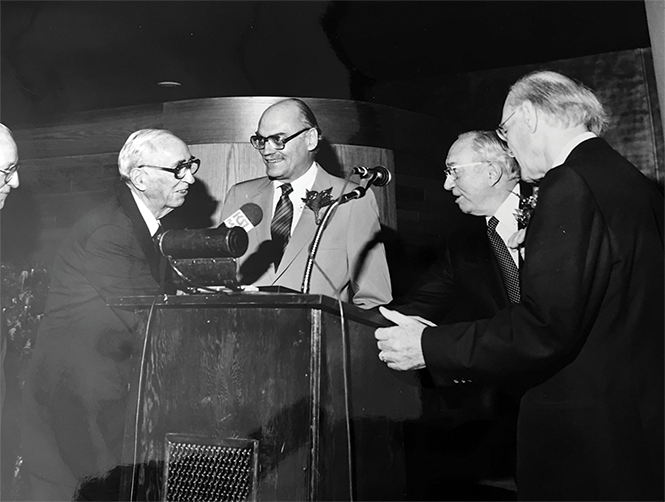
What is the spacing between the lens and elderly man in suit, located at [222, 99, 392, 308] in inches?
92.9

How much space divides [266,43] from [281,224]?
0.76m

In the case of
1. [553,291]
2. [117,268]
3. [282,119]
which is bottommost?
[553,291]

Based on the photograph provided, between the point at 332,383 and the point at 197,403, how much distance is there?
309 mm

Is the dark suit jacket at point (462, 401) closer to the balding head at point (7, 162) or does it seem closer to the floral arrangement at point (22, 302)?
the floral arrangement at point (22, 302)

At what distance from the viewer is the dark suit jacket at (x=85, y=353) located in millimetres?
1858

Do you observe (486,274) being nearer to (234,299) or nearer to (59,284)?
(234,299)

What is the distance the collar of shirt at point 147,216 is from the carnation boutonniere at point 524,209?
4.19 ft

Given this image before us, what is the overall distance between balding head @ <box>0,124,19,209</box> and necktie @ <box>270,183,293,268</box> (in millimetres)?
932

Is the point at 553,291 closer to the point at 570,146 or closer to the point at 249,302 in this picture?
the point at 570,146

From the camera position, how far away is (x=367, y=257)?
2.41m

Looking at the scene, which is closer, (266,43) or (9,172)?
(9,172)

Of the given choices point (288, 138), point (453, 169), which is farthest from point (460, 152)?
point (288, 138)

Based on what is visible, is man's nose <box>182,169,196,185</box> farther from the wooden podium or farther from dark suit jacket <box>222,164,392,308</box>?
the wooden podium

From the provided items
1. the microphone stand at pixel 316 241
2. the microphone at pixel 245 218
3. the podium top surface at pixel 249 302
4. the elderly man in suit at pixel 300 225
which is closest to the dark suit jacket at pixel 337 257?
the elderly man in suit at pixel 300 225
